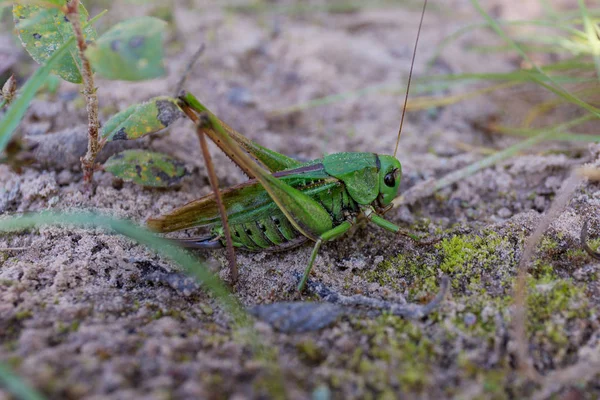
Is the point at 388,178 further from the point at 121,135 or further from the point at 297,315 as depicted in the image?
the point at 121,135

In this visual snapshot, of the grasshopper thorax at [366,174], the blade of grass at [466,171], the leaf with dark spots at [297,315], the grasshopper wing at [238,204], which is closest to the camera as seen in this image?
the leaf with dark spots at [297,315]

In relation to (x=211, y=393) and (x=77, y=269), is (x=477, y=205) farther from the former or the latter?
(x=77, y=269)

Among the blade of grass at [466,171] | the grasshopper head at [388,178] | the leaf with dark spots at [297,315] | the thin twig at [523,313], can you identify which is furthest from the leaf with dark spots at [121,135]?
the thin twig at [523,313]

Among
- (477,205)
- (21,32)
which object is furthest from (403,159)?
(21,32)

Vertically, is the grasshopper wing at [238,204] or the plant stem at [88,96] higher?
the plant stem at [88,96]

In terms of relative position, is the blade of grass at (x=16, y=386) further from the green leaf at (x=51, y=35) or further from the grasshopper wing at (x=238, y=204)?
the green leaf at (x=51, y=35)

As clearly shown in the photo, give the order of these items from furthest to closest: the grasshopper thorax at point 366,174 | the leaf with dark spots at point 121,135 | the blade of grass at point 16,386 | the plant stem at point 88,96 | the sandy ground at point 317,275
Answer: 1. the grasshopper thorax at point 366,174
2. the leaf with dark spots at point 121,135
3. the plant stem at point 88,96
4. the sandy ground at point 317,275
5. the blade of grass at point 16,386

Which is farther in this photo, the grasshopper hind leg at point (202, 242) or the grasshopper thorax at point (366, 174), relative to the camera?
the grasshopper thorax at point (366, 174)
